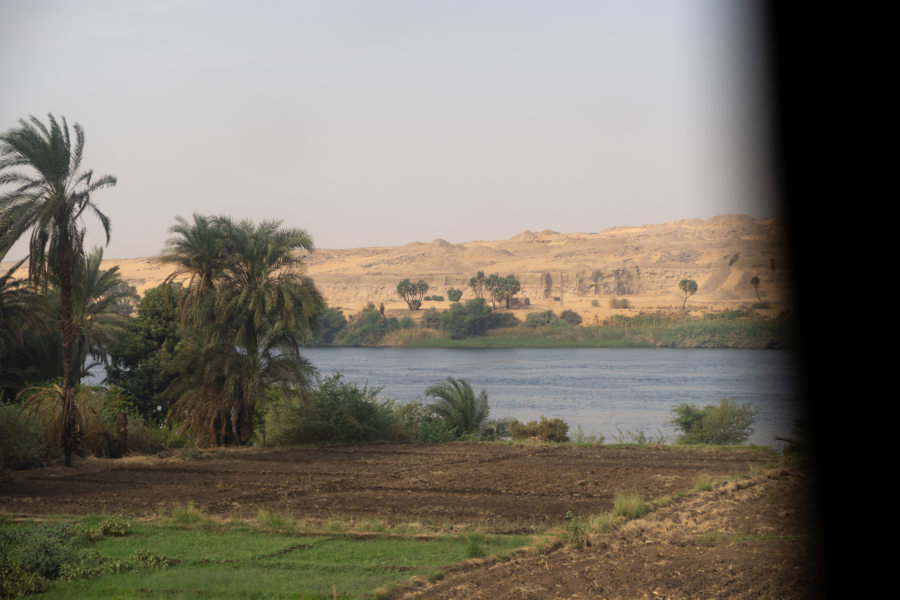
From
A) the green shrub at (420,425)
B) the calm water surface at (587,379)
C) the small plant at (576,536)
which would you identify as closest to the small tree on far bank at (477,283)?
the calm water surface at (587,379)

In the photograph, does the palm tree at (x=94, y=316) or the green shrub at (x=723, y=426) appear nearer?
the green shrub at (x=723, y=426)

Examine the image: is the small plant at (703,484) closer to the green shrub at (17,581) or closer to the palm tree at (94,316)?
the green shrub at (17,581)

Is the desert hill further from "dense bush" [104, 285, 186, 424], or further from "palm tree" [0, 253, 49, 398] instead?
"palm tree" [0, 253, 49, 398]

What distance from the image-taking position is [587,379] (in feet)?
213

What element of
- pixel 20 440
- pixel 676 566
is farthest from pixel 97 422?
pixel 676 566

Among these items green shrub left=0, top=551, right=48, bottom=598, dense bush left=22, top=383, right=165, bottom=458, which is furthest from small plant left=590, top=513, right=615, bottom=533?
dense bush left=22, top=383, right=165, bottom=458

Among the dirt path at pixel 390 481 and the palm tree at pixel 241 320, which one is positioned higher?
the palm tree at pixel 241 320

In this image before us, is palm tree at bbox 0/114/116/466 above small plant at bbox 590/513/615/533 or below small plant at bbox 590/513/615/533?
above

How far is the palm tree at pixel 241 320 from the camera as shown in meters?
26.0

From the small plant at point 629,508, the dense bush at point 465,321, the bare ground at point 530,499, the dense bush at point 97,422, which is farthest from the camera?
the dense bush at point 465,321

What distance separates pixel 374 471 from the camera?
20.1m

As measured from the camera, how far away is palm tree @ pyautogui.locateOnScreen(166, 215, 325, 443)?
2597 cm

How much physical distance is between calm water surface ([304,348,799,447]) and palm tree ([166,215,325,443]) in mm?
7941

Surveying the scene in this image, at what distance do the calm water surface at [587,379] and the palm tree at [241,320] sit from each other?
7.94 meters
